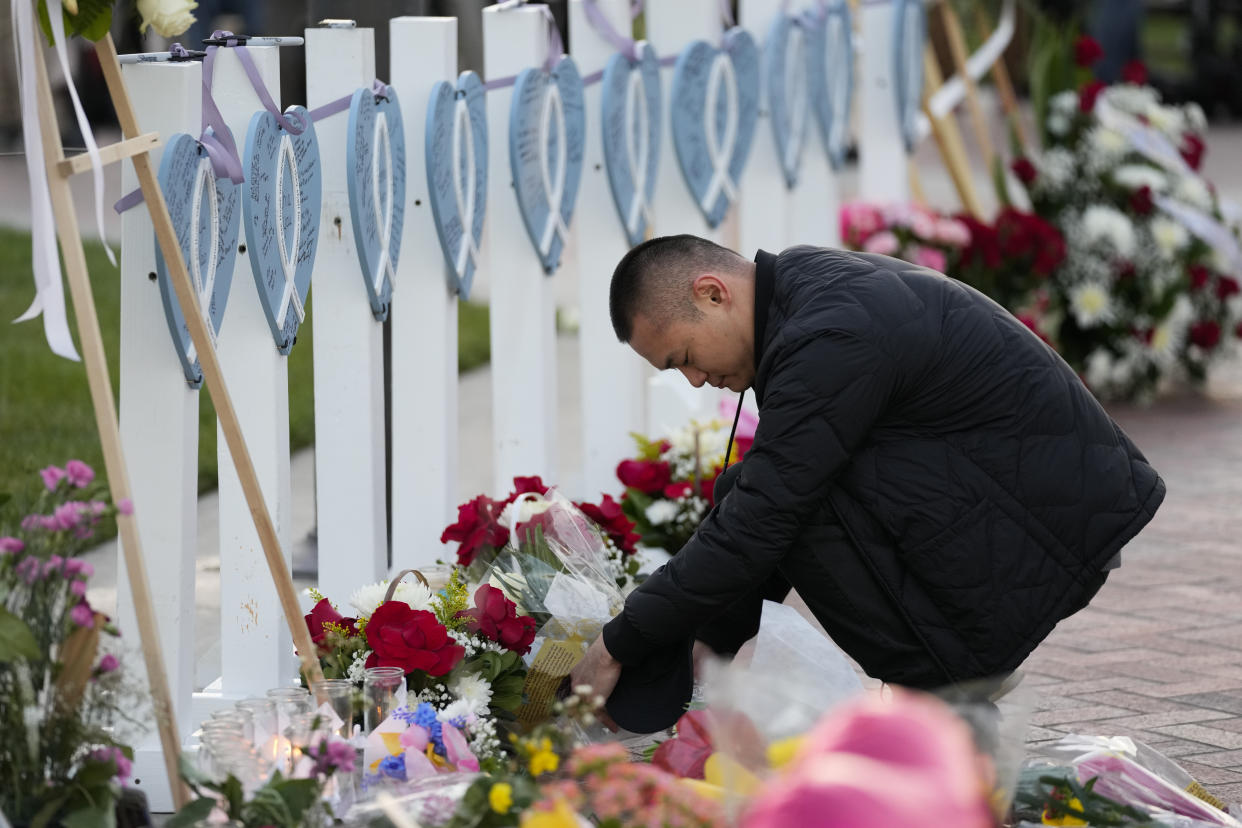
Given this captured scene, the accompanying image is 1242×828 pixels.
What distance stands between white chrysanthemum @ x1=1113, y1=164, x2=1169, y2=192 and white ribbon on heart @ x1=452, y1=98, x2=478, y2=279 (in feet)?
14.4

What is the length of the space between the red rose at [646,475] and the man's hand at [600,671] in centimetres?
148

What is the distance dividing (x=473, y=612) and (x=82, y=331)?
119cm

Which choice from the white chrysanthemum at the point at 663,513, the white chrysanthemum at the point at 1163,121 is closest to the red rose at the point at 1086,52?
the white chrysanthemum at the point at 1163,121

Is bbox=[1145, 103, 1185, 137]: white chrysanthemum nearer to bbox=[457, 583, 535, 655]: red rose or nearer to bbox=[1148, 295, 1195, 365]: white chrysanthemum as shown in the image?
bbox=[1148, 295, 1195, 365]: white chrysanthemum

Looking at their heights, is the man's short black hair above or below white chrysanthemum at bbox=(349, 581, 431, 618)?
above

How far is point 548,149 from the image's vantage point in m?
4.76

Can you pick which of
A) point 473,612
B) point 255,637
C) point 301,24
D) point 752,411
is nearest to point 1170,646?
point 752,411

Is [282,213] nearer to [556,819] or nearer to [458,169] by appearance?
[458,169]

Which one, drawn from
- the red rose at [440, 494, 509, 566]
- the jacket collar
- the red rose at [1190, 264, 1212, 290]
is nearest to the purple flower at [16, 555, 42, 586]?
the jacket collar

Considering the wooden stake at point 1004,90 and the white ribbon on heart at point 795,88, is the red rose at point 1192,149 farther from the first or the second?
the white ribbon on heart at point 795,88

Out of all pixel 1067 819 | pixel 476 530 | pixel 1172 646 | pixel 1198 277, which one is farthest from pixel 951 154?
pixel 1067 819

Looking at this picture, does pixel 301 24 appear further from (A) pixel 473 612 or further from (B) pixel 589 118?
(A) pixel 473 612

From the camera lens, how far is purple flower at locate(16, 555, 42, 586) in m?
2.50

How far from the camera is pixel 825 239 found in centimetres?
684
